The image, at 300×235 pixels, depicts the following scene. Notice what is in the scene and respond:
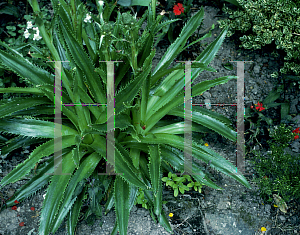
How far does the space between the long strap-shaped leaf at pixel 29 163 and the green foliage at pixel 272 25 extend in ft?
6.63

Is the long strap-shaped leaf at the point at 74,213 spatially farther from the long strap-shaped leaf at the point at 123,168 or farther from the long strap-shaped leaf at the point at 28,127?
the long strap-shaped leaf at the point at 28,127

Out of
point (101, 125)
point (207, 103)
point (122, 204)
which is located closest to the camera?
point (101, 125)

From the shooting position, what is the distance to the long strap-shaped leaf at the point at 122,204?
1.83 meters

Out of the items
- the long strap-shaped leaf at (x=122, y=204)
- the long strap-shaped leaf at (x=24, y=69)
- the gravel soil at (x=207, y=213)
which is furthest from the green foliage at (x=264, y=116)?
the long strap-shaped leaf at (x=24, y=69)

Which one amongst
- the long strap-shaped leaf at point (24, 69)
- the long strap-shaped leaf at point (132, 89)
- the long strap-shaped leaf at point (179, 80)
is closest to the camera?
the long strap-shaped leaf at point (132, 89)

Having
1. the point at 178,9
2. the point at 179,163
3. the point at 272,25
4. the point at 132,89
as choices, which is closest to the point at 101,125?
the point at 132,89

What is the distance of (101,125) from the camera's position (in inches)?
69.7

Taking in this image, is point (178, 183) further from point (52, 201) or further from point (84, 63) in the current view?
point (84, 63)

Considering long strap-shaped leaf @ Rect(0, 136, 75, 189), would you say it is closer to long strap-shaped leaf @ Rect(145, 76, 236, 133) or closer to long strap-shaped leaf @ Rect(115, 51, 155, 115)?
long strap-shaped leaf @ Rect(115, 51, 155, 115)

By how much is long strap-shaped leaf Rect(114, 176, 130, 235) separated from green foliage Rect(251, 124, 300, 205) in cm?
106

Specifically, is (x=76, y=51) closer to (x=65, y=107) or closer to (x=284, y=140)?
(x=65, y=107)

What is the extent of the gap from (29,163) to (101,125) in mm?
474

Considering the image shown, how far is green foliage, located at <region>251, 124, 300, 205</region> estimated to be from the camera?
2.25 m

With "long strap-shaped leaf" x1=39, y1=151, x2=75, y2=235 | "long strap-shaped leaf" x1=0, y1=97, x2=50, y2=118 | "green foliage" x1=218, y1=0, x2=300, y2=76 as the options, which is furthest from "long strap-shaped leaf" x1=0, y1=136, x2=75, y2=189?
"green foliage" x1=218, y1=0, x2=300, y2=76
